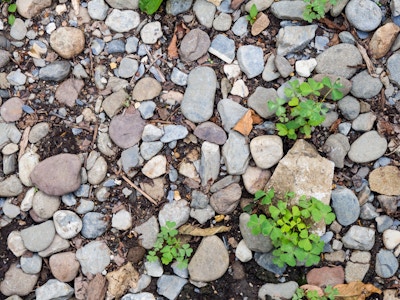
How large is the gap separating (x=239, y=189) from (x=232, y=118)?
16.0 inches

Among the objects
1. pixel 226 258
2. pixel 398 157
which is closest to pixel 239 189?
pixel 226 258

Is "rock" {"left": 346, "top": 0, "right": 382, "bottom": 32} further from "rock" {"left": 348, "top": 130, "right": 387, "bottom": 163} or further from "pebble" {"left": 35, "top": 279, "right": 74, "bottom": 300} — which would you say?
"pebble" {"left": 35, "top": 279, "right": 74, "bottom": 300}

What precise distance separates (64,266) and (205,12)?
1.68 meters

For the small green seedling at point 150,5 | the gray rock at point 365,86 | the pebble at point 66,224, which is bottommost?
the pebble at point 66,224

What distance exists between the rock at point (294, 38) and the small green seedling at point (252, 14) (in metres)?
0.17

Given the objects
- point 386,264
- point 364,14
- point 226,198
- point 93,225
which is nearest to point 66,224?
point 93,225

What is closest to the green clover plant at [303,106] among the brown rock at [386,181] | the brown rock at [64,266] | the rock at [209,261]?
the brown rock at [386,181]

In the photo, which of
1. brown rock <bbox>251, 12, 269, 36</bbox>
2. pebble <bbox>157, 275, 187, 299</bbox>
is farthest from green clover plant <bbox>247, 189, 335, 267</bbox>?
brown rock <bbox>251, 12, 269, 36</bbox>

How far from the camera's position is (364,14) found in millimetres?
3273

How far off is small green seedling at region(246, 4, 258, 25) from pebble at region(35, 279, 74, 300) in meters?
1.85

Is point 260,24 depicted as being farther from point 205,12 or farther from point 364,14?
point 364,14

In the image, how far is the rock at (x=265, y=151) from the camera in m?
3.21

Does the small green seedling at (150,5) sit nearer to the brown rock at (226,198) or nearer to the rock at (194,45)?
the rock at (194,45)

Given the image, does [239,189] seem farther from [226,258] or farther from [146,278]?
[146,278]
